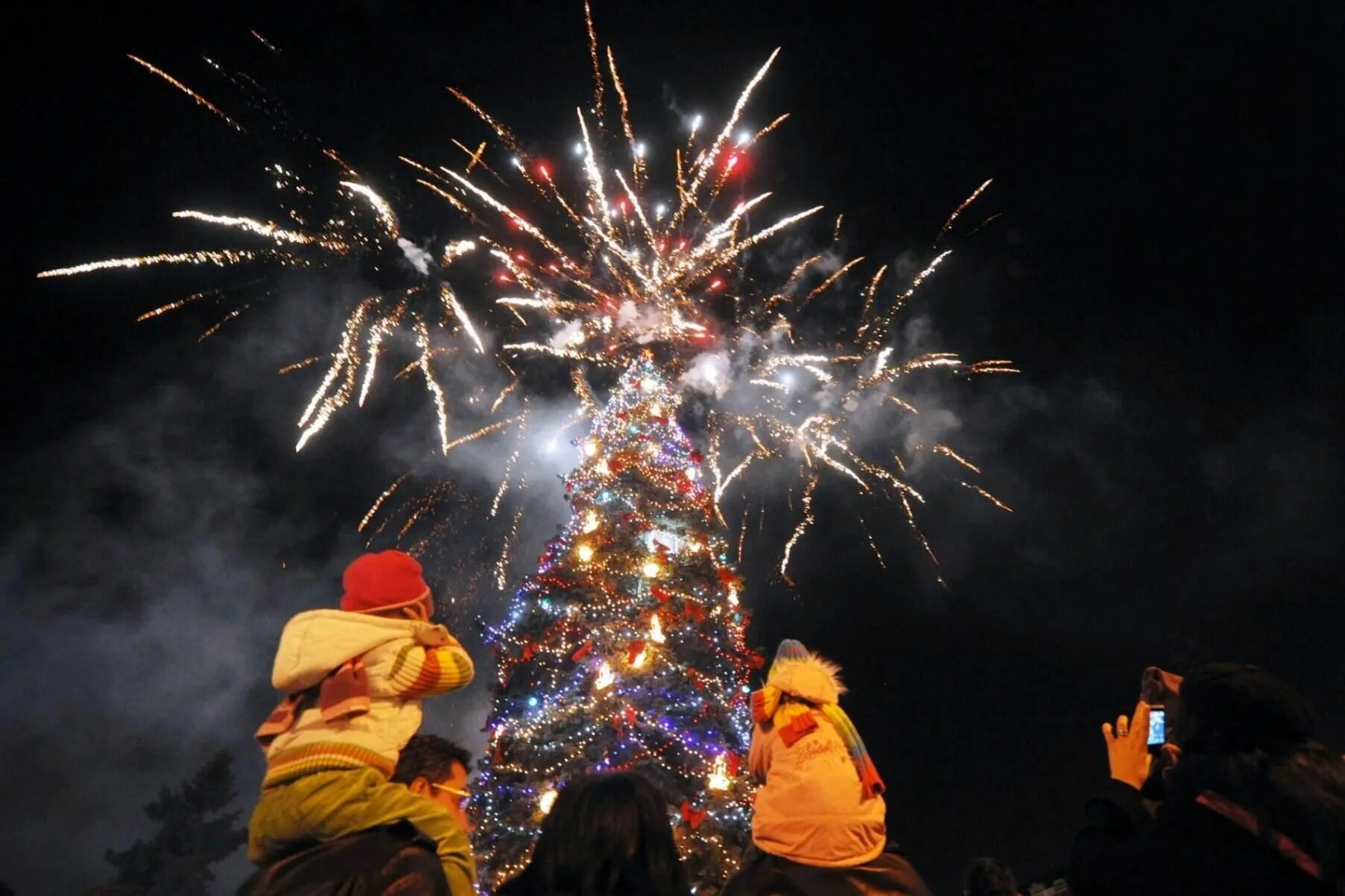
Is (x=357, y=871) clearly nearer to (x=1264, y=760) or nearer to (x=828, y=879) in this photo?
(x=828, y=879)

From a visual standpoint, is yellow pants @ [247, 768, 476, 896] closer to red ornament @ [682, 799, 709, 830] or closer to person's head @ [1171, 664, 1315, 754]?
person's head @ [1171, 664, 1315, 754]

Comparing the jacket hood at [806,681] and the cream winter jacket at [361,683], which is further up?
the jacket hood at [806,681]

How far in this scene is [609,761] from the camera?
9.95 m

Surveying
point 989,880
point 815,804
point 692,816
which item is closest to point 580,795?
point 815,804

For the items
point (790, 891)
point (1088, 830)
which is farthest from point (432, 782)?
point (1088, 830)

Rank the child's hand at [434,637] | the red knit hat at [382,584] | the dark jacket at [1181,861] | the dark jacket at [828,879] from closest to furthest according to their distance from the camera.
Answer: the dark jacket at [1181,861], the child's hand at [434,637], the red knit hat at [382,584], the dark jacket at [828,879]

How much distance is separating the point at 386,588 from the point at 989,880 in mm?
4411

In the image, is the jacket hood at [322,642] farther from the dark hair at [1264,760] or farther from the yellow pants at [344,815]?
the dark hair at [1264,760]

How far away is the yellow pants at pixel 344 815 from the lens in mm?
2281

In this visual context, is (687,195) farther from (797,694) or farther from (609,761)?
(797,694)

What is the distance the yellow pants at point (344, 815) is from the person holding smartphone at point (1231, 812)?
196cm

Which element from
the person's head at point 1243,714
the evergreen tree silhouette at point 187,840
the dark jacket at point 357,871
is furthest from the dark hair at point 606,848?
the evergreen tree silhouette at point 187,840

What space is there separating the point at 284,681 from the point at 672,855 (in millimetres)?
1454

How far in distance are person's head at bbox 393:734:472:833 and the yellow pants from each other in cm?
33
